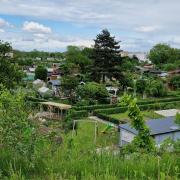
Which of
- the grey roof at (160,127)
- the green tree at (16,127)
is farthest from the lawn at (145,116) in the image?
the green tree at (16,127)

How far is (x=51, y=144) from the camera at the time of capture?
12.1 ft

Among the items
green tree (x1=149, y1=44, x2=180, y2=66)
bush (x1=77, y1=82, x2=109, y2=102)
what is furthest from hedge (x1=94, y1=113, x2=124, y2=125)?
green tree (x1=149, y1=44, x2=180, y2=66)

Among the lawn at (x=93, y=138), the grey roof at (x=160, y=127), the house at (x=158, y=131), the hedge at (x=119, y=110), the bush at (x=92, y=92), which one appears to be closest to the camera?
the lawn at (x=93, y=138)

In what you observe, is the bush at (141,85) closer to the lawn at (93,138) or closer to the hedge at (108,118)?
the hedge at (108,118)

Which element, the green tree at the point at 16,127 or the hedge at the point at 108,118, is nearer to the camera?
the green tree at the point at 16,127

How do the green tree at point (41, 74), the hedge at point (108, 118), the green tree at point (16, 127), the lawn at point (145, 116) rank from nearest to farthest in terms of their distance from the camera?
the green tree at point (16, 127)
the hedge at point (108, 118)
the lawn at point (145, 116)
the green tree at point (41, 74)

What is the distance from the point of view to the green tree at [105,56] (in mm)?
36844

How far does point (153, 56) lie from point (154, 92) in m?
33.1

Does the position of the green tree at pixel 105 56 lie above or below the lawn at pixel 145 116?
above

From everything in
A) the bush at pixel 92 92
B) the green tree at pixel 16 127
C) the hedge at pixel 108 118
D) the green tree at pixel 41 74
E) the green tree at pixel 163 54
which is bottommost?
the hedge at pixel 108 118

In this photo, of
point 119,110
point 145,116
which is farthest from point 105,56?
point 145,116

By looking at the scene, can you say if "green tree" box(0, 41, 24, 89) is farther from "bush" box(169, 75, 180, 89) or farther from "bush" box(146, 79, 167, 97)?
"bush" box(169, 75, 180, 89)

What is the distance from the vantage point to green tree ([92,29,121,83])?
36844mm

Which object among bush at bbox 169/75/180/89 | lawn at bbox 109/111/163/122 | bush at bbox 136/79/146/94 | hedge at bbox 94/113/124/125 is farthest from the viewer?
bush at bbox 169/75/180/89
